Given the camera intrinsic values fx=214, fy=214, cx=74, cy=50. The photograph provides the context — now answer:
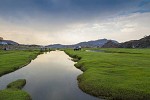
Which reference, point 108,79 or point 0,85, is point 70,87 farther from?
point 0,85

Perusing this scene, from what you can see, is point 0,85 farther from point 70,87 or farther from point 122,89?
point 122,89

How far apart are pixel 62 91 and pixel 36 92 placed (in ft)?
12.5

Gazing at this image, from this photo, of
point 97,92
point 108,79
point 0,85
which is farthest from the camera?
point 0,85

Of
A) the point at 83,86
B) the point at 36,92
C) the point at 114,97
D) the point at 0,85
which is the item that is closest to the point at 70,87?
the point at 83,86

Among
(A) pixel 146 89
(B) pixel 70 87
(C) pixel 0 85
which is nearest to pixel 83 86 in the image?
(B) pixel 70 87

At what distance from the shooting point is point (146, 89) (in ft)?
90.5

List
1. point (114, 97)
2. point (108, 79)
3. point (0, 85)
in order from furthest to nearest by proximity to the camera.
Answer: point (0, 85) → point (108, 79) → point (114, 97)

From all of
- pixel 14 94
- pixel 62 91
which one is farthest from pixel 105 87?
pixel 14 94

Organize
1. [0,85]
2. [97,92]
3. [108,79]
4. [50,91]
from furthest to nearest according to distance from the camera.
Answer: [0,85]
[108,79]
[50,91]
[97,92]

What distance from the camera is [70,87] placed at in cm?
3450

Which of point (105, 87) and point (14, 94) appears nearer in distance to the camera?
point (14, 94)

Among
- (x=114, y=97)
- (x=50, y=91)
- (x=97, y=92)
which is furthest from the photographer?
(x=50, y=91)

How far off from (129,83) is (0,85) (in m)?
21.2

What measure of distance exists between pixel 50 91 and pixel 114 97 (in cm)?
970
